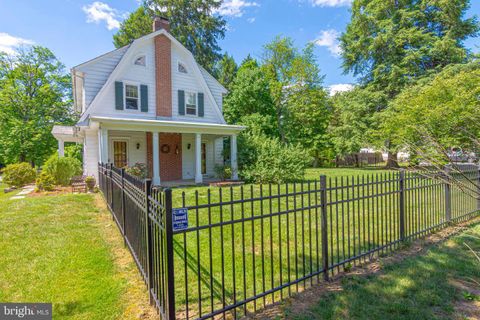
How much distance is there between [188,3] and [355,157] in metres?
26.2

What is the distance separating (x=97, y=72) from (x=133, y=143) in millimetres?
3885

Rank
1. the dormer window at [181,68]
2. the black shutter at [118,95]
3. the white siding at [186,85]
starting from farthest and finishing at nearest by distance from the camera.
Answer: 1. the dormer window at [181,68]
2. the white siding at [186,85]
3. the black shutter at [118,95]

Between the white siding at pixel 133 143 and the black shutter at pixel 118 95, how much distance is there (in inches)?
54.2

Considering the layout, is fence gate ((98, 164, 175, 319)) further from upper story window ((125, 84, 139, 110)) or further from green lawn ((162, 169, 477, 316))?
upper story window ((125, 84, 139, 110))

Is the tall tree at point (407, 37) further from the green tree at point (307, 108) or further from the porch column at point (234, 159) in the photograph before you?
the porch column at point (234, 159)

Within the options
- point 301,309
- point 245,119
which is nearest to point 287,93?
point 245,119

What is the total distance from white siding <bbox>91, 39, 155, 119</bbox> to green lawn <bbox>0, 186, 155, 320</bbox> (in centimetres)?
698

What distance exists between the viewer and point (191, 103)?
15258 millimetres

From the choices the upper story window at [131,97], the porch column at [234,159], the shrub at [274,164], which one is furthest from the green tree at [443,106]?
the upper story window at [131,97]

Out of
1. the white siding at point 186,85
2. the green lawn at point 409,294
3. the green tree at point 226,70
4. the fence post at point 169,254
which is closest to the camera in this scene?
the fence post at point 169,254

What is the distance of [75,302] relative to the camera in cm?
297

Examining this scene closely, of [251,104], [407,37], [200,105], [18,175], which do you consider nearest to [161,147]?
[200,105]

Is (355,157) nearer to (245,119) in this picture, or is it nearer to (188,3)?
(245,119)

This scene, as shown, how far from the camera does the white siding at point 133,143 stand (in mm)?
13328
